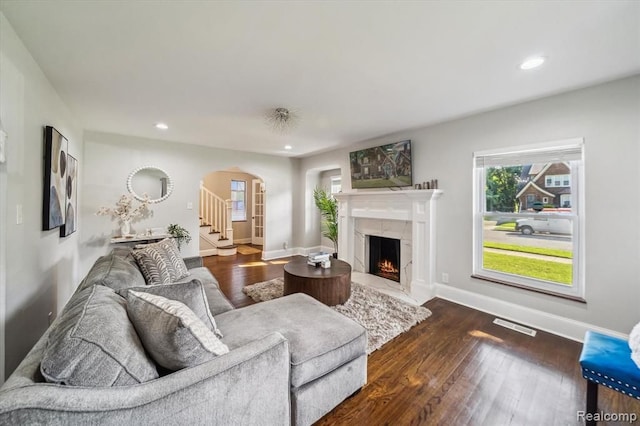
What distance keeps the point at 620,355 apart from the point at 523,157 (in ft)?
6.80

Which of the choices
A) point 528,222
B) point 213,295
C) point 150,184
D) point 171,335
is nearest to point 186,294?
point 171,335

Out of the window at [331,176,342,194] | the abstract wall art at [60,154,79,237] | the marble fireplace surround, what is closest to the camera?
the abstract wall art at [60,154,79,237]

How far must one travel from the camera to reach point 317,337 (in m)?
1.54

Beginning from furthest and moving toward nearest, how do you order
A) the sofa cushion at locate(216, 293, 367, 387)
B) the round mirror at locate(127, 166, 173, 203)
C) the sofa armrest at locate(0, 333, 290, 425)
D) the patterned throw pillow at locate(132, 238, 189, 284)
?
the round mirror at locate(127, 166, 173, 203) < the patterned throw pillow at locate(132, 238, 189, 284) < the sofa cushion at locate(216, 293, 367, 387) < the sofa armrest at locate(0, 333, 290, 425)

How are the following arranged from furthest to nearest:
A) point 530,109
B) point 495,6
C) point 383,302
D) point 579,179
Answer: point 383,302
point 530,109
point 579,179
point 495,6

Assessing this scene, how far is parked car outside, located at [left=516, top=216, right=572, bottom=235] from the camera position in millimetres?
2594

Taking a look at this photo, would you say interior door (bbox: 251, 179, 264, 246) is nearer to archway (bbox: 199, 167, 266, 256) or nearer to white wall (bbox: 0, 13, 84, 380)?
archway (bbox: 199, 167, 266, 256)

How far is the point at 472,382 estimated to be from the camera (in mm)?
1863

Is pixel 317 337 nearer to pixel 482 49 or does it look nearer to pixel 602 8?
pixel 482 49

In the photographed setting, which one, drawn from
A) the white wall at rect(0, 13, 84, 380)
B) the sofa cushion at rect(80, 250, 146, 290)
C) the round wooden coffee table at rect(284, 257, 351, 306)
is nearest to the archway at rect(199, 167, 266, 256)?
the round wooden coffee table at rect(284, 257, 351, 306)

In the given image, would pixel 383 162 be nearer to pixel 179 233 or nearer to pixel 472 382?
pixel 472 382

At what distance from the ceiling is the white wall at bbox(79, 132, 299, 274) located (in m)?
1.24

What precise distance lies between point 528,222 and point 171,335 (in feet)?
11.4

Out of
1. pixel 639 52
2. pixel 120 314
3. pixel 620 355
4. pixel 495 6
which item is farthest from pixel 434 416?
pixel 639 52
